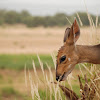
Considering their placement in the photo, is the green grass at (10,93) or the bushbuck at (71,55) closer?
the bushbuck at (71,55)

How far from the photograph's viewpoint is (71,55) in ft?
7.59

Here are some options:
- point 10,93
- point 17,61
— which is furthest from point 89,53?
point 17,61

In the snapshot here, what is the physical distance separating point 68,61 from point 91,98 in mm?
373

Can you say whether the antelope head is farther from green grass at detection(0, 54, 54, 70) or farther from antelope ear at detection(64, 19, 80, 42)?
green grass at detection(0, 54, 54, 70)

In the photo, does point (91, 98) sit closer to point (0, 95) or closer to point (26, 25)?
point (0, 95)

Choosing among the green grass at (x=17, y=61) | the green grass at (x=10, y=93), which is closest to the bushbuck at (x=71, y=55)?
the green grass at (x=10, y=93)

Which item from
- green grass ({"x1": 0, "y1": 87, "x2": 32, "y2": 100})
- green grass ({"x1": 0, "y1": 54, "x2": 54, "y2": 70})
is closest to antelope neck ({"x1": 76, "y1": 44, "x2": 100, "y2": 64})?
green grass ({"x1": 0, "y1": 87, "x2": 32, "y2": 100})

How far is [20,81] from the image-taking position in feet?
51.2

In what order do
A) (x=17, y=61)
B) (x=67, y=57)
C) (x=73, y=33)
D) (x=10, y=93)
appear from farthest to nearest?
(x=17, y=61), (x=10, y=93), (x=67, y=57), (x=73, y=33)

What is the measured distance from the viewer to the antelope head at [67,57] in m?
2.28

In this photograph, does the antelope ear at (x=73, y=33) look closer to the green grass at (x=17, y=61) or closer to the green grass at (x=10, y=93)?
the green grass at (x=10, y=93)

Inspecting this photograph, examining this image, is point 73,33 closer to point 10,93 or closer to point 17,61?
point 10,93

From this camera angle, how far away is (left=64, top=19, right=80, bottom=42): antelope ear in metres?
2.18

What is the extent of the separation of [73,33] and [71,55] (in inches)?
7.2
